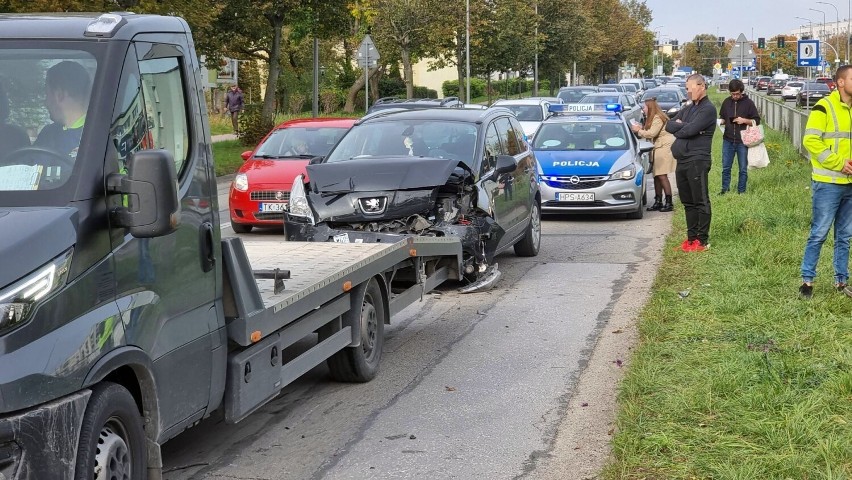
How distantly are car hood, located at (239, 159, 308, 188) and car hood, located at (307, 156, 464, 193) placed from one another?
5148 mm

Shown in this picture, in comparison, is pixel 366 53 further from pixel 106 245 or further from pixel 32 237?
pixel 32 237

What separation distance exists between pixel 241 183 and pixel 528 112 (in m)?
15.8

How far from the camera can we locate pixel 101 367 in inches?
165

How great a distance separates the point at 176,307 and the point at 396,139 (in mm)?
6496

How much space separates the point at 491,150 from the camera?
1154 cm

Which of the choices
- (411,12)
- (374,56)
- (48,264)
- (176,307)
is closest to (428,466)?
(176,307)

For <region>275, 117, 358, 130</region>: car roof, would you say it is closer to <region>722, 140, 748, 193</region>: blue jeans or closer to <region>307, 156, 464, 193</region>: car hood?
<region>722, 140, 748, 193</region>: blue jeans

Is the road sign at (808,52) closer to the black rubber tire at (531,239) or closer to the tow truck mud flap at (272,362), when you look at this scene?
the black rubber tire at (531,239)

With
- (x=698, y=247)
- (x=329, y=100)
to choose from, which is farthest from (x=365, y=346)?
(x=329, y=100)

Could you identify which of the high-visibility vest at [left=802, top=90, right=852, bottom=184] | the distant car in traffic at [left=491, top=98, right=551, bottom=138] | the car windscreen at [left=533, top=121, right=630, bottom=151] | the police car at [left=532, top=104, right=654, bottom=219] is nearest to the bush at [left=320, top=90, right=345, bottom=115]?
the distant car in traffic at [left=491, top=98, right=551, bottom=138]

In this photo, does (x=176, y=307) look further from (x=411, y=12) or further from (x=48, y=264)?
(x=411, y=12)

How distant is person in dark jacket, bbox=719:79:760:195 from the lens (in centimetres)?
1817

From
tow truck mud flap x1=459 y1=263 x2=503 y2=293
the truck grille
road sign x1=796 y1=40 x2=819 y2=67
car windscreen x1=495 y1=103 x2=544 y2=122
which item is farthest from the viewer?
road sign x1=796 y1=40 x2=819 y2=67

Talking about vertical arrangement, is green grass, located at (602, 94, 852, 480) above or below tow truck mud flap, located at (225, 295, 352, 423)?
below
